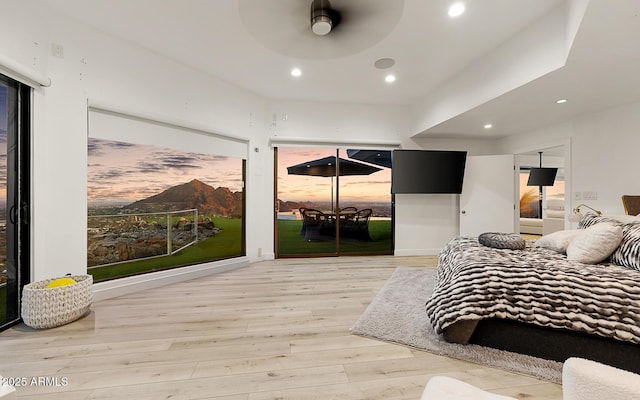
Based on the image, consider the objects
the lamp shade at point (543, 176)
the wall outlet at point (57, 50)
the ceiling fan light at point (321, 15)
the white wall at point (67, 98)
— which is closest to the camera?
the ceiling fan light at point (321, 15)

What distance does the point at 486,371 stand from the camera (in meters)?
1.63

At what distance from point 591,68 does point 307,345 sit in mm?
3364

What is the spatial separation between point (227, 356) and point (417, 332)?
1433 millimetres

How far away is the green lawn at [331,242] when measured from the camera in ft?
17.7

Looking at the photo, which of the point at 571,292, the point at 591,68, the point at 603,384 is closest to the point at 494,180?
the point at 591,68

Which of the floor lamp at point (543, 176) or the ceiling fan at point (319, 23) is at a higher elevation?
the ceiling fan at point (319, 23)

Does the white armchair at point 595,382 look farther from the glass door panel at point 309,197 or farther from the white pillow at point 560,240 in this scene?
the glass door panel at point 309,197

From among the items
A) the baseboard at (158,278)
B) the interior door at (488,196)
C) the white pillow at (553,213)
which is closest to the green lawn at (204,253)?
the baseboard at (158,278)

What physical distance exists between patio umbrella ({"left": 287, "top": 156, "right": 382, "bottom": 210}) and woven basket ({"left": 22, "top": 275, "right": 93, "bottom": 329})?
3.82 m

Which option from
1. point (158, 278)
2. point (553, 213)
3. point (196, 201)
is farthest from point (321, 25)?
point (553, 213)

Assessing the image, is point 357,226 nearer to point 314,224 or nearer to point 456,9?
point 314,224

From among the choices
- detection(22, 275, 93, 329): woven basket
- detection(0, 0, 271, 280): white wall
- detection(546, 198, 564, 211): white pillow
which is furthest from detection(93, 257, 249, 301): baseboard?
detection(546, 198, 564, 211): white pillow

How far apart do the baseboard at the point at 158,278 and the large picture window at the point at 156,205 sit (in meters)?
0.12

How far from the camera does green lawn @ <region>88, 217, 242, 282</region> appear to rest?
360 cm
